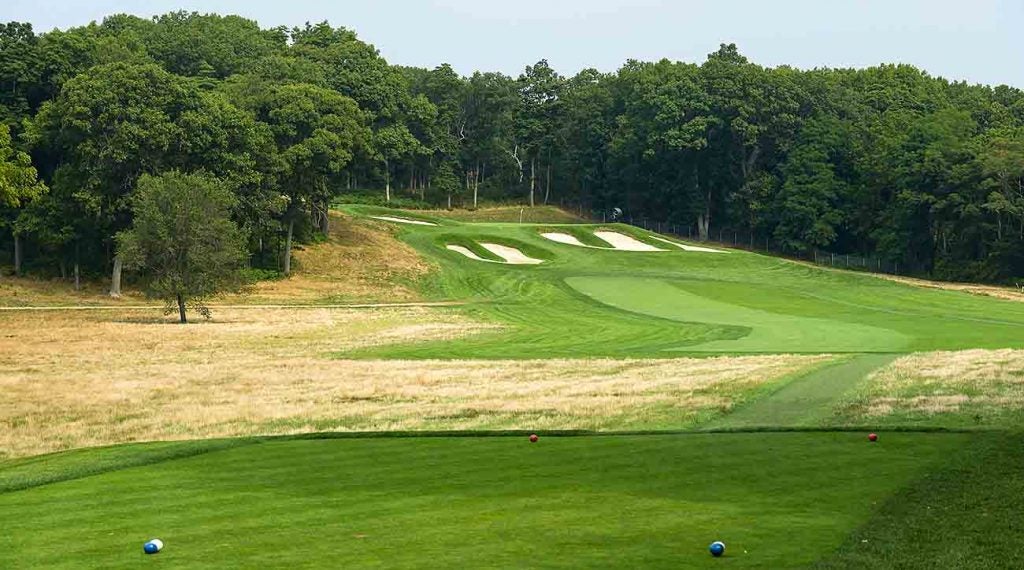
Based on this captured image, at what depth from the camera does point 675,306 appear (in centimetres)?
6188

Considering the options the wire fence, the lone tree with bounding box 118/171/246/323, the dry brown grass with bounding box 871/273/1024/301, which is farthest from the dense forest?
the dry brown grass with bounding box 871/273/1024/301

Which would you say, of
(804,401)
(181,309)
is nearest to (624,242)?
(181,309)

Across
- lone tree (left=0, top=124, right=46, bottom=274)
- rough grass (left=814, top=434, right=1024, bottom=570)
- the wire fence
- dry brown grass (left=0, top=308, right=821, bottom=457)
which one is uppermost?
lone tree (left=0, top=124, right=46, bottom=274)

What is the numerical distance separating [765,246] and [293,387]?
85.8 meters

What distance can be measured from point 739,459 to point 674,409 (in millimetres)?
8179

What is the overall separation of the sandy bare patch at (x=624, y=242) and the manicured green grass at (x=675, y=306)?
1.44 m

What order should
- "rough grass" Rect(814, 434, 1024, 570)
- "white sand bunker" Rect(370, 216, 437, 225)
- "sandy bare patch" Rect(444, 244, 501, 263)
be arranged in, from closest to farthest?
"rough grass" Rect(814, 434, 1024, 570)
"sandy bare patch" Rect(444, 244, 501, 263)
"white sand bunker" Rect(370, 216, 437, 225)

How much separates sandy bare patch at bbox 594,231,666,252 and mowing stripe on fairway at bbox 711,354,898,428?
60354mm

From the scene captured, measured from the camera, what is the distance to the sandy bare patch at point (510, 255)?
276 feet

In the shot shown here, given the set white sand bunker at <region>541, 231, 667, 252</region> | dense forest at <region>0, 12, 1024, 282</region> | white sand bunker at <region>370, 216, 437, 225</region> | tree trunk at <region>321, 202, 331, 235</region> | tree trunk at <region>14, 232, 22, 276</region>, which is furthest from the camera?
white sand bunker at <region>370, 216, 437, 225</region>

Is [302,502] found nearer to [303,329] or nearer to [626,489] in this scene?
[626,489]

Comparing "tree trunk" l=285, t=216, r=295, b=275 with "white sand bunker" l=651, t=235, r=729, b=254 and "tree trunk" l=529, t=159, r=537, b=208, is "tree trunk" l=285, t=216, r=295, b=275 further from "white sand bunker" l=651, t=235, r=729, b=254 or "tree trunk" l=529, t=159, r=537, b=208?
"tree trunk" l=529, t=159, r=537, b=208

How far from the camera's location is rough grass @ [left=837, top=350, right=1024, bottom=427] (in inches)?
809

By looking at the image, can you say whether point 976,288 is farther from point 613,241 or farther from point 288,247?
point 288,247
